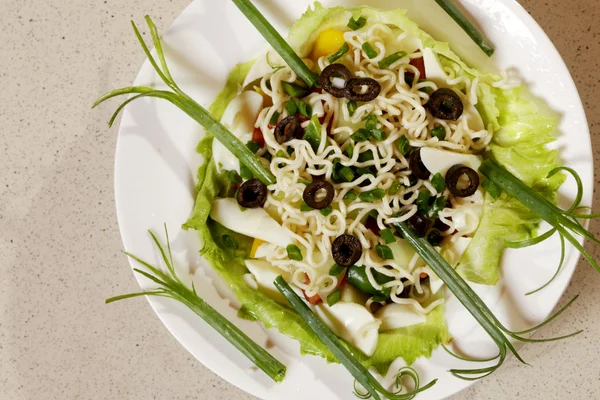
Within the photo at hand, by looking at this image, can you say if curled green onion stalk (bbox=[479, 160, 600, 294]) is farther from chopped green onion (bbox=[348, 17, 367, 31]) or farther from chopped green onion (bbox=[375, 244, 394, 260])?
chopped green onion (bbox=[348, 17, 367, 31])

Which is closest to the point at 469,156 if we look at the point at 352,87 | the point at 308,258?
the point at 352,87

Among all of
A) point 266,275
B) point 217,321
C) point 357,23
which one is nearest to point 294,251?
point 266,275

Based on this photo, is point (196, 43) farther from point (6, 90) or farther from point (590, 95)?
point (590, 95)

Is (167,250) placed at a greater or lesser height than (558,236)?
lesser

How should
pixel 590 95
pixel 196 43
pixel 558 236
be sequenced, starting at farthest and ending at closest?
pixel 590 95 < pixel 196 43 < pixel 558 236

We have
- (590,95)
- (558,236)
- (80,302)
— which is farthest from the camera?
(80,302)

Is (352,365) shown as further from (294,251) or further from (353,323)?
(294,251)
